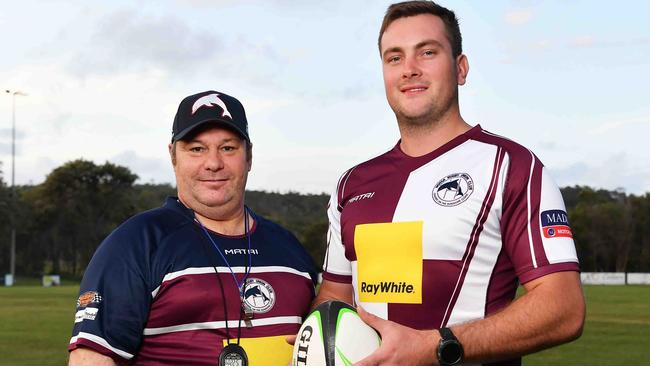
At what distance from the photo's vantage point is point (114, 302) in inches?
162

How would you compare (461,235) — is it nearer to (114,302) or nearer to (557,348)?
(114,302)

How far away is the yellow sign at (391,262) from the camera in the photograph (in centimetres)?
424

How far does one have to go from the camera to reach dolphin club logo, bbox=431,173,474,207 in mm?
4199

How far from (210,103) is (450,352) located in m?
1.95

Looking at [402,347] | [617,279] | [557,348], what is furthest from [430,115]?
[617,279]

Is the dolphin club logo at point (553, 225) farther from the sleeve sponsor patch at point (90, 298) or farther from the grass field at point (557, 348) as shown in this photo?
the grass field at point (557, 348)

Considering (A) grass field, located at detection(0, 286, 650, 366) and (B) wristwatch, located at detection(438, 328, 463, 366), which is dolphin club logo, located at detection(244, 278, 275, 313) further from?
(A) grass field, located at detection(0, 286, 650, 366)

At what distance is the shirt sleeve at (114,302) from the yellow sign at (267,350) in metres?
0.50

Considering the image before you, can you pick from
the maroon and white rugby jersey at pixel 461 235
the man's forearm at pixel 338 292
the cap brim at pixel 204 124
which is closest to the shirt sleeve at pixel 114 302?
the cap brim at pixel 204 124

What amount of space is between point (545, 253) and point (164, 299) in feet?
6.47

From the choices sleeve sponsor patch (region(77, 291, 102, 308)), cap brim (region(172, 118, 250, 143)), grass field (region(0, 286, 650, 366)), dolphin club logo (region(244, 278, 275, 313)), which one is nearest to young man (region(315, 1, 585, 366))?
dolphin club logo (region(244, 278, 275, 313))

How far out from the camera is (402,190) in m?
4.47

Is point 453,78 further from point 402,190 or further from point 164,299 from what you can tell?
point 164,299

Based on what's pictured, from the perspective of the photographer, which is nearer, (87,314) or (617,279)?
(87,314)
